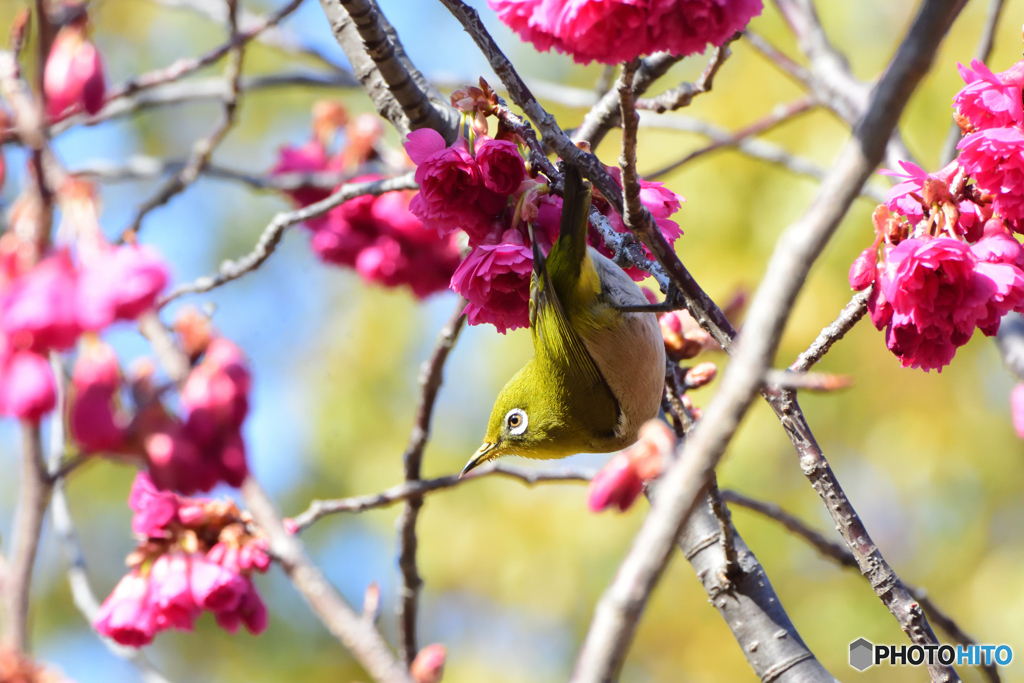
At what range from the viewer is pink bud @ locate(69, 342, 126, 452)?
1309 mm

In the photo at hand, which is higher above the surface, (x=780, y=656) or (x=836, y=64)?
(x=836, y=64)

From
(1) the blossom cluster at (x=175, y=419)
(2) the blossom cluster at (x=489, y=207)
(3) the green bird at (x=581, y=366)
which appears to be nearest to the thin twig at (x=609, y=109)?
(3) the green bird at (x=581, y=366)

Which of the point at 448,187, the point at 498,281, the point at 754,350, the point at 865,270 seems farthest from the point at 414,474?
the point at 754,350

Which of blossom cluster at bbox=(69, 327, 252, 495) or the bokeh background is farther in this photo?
the bokeh background

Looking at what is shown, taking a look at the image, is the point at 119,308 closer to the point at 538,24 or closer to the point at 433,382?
the point at 538,24

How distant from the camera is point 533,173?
6.74 feet

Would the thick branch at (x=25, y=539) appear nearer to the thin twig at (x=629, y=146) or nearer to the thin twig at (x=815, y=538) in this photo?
the thin twig at (x=629, y=146)

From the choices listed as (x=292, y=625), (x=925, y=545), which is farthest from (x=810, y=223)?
(x=292, y=625)

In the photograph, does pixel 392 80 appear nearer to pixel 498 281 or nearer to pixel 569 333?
pixel 498 281

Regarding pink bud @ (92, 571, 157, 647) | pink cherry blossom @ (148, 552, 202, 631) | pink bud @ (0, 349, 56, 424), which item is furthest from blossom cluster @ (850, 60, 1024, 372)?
pink bud @ (92, 571, 157, 647)

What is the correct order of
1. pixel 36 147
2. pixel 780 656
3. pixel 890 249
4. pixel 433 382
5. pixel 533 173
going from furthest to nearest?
→ pixel 433 382 → pixel 780 656 → pixel 533 173 → pixel 890 249 → pixel 36 147

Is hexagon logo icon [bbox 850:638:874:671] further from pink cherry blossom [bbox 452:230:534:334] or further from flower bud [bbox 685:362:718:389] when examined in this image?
pink cherry blossom [bbox 452:230:534:334]

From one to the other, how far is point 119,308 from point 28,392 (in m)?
0.20

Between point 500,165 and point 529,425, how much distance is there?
1368 mm
